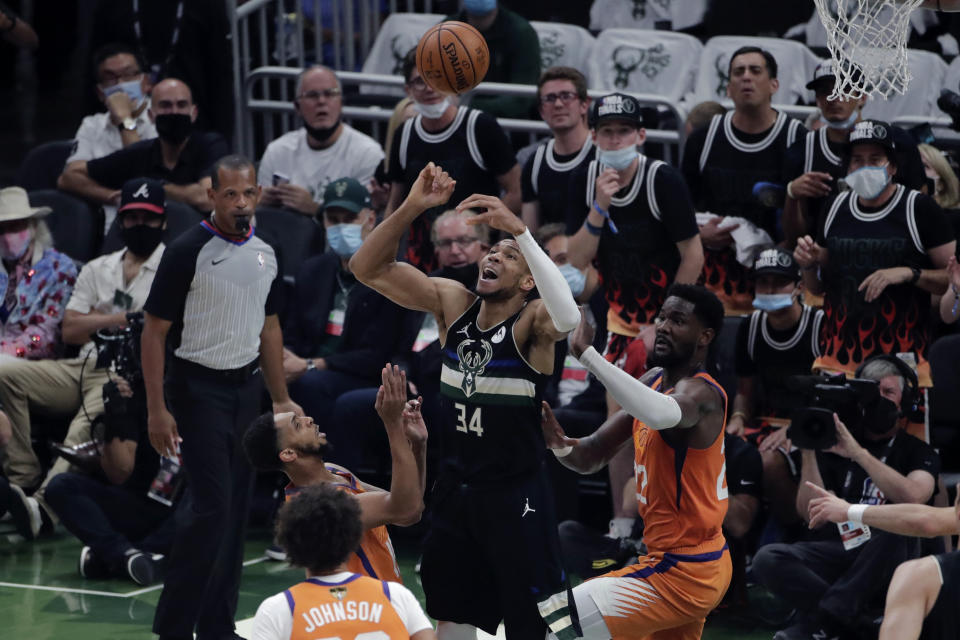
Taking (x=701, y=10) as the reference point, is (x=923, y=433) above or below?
below

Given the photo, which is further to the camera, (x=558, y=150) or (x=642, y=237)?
(x=558, y=150)

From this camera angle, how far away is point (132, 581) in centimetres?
839

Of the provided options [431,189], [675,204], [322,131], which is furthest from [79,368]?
[431,189]

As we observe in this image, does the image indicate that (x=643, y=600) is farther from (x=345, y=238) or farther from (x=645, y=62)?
(x=645, y=62)

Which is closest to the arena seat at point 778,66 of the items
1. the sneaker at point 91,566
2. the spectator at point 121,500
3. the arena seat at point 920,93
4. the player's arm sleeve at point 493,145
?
the arena seat at point 920,93

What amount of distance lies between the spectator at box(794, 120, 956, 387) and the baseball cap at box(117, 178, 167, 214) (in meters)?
3.85

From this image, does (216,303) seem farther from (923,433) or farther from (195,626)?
(923,433)

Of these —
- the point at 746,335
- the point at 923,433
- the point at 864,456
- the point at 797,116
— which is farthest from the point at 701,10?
the point at 864,456

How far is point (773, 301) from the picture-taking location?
8.03m

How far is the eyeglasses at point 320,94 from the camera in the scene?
989 centimetres

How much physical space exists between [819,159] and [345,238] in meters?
2.97

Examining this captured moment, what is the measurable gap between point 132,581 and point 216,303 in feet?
7.36

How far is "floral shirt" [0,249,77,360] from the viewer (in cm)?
966

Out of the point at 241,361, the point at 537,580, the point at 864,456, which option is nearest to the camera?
the point at 537,580
